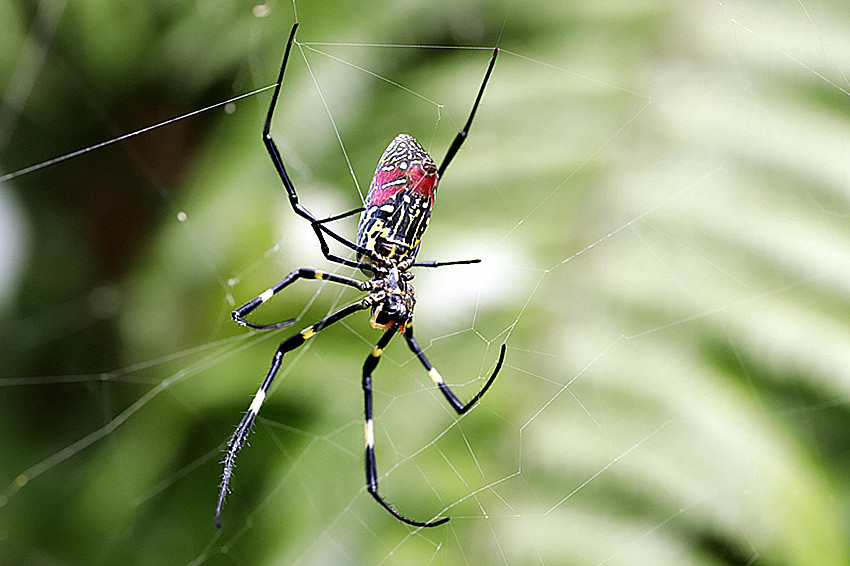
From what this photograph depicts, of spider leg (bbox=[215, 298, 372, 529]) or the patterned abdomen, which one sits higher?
the patterned abdomen

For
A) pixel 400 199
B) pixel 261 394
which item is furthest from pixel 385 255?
pixel 261 394

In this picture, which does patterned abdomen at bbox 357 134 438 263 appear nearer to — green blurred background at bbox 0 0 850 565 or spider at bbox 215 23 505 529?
spider at bbox 215 23 505 529

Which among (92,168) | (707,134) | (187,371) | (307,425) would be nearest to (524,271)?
(707,134)

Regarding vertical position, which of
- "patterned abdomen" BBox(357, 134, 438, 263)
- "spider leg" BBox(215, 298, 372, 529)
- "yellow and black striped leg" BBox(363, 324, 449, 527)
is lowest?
"yellow and black striped leg" BBox(363, 324, 449, 527)

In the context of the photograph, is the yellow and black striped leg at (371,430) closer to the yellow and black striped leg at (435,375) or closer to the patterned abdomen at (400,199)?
the yellow and black striped leg at (435,375)

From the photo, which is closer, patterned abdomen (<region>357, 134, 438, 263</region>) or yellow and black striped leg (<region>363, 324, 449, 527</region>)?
patterned abdomen (<region>357, 134, 438, 263</region>)

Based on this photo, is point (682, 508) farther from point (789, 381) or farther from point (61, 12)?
point (61, 12)

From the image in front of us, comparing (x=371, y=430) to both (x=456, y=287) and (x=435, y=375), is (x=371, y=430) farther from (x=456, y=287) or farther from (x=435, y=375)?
(x=456, y=287)

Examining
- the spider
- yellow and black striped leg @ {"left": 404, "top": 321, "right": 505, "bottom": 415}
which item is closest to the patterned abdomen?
the spider
